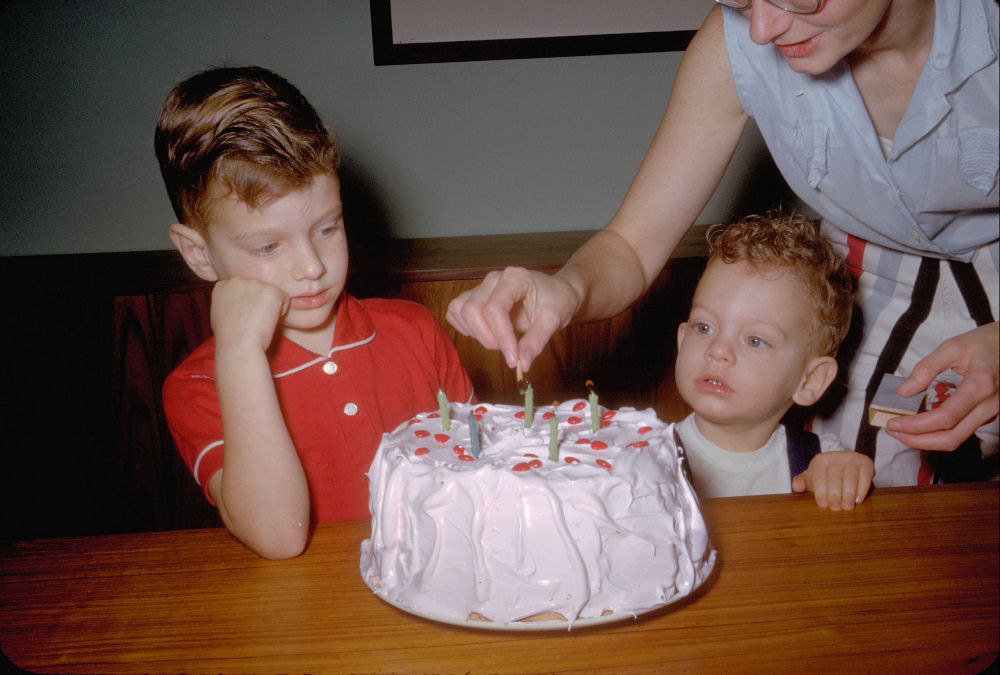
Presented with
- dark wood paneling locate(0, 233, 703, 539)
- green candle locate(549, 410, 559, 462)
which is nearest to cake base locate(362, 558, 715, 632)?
green candle locate(549, 410, 559, 462)

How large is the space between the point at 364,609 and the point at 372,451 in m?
0.38

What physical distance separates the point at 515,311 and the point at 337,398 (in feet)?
0.88

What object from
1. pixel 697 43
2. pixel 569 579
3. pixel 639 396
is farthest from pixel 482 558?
pixel 639 396

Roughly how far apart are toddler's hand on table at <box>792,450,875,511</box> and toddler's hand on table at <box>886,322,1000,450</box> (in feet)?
0.30

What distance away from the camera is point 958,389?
0.58 meters

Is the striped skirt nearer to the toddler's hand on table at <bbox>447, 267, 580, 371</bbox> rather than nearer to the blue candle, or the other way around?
the toddler's hand on table at <bbox>447, 267, 580, 371</bbox>

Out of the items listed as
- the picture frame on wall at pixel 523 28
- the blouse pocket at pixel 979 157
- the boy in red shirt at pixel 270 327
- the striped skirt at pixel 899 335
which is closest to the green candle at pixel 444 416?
the boy in red shirt at pixel 270 327

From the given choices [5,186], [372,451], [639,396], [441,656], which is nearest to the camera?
[441,656]

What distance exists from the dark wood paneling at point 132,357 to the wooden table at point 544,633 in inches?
32.3

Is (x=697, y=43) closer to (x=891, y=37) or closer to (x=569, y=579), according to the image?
(x=891, y=37)

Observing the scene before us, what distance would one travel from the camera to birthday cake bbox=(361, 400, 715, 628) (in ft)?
1.87

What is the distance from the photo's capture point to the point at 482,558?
58 centimetres

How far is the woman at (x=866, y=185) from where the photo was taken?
63 centimetres

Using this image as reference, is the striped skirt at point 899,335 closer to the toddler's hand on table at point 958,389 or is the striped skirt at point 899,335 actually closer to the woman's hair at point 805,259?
the woman's hair at point 805,259
